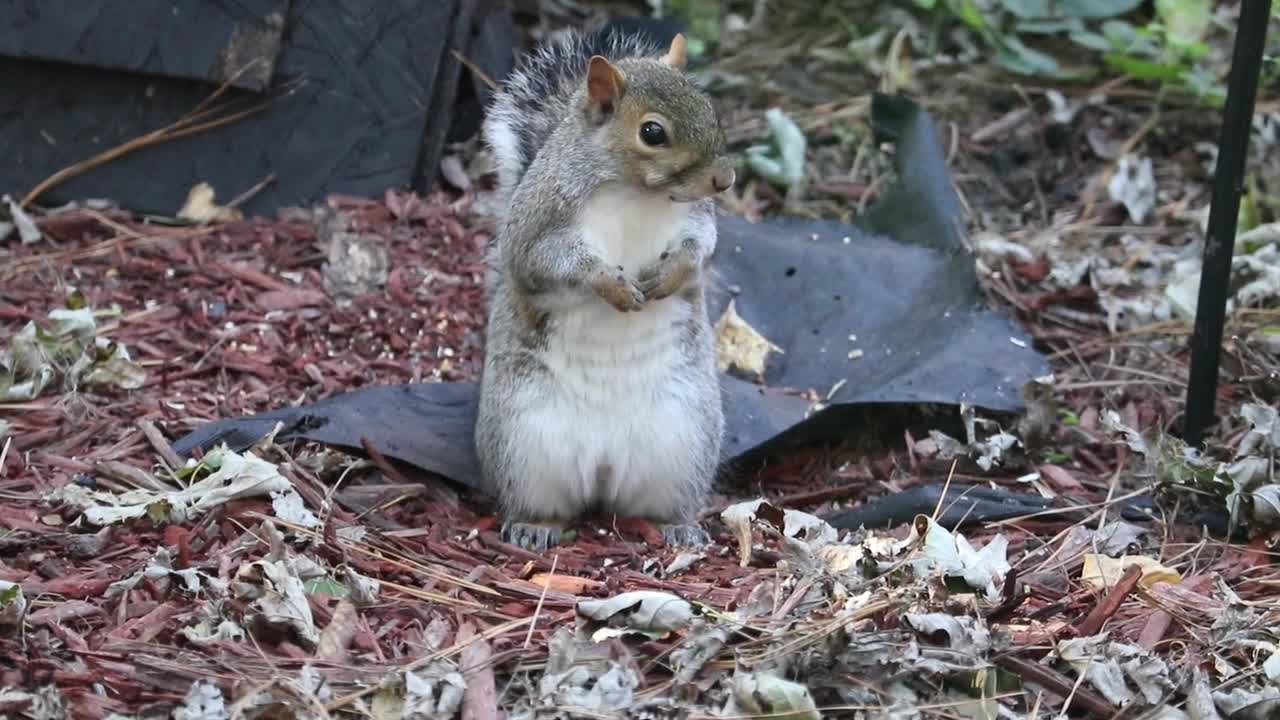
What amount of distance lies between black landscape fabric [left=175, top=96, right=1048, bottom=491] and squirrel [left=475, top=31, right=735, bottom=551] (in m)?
0.32

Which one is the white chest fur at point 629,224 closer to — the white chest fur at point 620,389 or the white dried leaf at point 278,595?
the white chest fur at point 620,389

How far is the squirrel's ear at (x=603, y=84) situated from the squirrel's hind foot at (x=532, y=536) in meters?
1.00

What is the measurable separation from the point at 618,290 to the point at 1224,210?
4.76ft

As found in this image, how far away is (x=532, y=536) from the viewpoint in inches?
146

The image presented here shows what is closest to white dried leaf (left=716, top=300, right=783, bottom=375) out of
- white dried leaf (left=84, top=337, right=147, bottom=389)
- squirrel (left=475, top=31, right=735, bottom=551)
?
squirrel (left=475, top=31, right=735, bottom=551)

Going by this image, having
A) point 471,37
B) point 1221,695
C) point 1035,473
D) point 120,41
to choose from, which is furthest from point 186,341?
point 1221,695

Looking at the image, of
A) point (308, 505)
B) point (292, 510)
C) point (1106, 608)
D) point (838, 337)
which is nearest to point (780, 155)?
point (838, 337)

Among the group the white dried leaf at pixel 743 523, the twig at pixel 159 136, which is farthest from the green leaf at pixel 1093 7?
the white dried leaf at pixel 743 523

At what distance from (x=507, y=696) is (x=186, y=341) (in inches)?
81.9

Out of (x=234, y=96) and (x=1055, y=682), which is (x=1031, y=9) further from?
(x=1055, y=682)

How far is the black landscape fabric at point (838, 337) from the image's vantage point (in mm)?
3943

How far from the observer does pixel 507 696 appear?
2.74 metres

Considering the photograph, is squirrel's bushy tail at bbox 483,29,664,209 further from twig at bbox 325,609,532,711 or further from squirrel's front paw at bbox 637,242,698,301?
twig at bbox 325,609,532,711

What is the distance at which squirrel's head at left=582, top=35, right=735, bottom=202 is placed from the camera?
3281 mm
